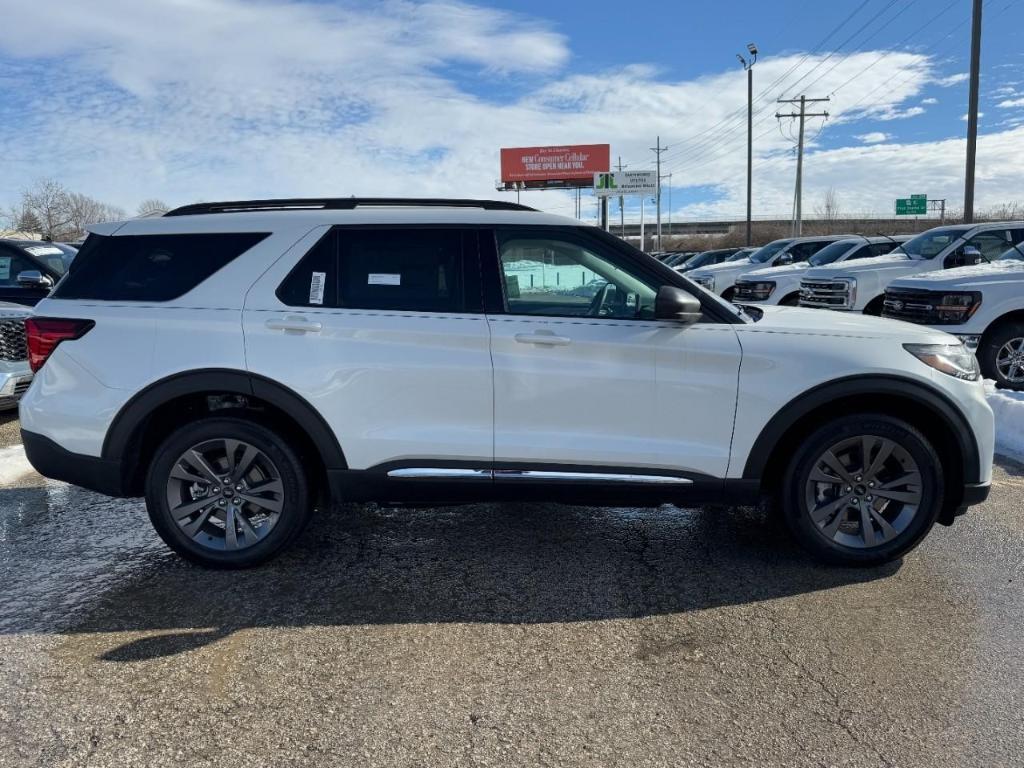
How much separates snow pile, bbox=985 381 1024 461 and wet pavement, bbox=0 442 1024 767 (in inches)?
78.4

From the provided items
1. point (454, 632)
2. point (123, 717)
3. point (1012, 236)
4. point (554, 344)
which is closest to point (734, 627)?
point (454, 632)

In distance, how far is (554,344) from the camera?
3.79 metres

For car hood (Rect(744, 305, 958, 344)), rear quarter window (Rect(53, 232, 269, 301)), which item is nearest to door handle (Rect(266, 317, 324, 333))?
rear quarter window (Rect(53, 232, 269, 301))

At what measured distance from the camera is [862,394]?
3.86 meters

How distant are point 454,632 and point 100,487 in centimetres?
200

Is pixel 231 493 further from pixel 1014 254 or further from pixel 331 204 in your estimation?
pixel 1014 254

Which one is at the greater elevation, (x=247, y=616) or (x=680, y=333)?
(x=680, y=333)

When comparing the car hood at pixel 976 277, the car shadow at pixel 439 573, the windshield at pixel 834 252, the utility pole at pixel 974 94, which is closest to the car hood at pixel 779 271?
the windshield at pixel 834 252

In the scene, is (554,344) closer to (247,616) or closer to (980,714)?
(247,616)

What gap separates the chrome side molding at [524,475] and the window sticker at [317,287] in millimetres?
938

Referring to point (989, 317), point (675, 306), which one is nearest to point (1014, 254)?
point (989, 317)

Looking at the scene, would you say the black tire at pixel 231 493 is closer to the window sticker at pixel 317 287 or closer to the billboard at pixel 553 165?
the window sticker at pixel 317 287

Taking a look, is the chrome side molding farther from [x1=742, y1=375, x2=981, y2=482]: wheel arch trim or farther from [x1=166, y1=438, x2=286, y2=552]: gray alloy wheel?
[x1=166, y1=438, x2=286, y2=552]: gray alloy wheel

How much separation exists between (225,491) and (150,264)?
1230mm
